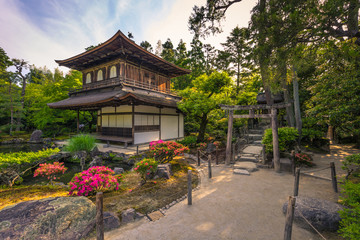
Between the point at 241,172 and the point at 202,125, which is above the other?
the point at 202,125

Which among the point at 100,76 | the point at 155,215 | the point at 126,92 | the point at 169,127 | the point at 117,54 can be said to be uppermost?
the point at 117,54

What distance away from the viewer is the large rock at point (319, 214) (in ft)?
9.66

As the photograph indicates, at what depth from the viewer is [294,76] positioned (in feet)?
28.6

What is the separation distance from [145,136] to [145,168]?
23.3 feet

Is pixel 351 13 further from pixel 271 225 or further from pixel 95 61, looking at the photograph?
pixel 95 61

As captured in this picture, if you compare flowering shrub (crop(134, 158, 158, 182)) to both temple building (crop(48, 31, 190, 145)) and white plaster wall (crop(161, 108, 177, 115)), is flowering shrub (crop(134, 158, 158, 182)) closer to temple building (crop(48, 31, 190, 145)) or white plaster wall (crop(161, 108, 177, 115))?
temple building (crop(48, 31, 190, 145))

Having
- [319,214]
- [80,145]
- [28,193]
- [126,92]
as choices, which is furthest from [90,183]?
[126,92]

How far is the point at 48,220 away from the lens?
2.70 meters

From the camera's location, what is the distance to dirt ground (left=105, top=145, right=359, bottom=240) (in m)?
2.92

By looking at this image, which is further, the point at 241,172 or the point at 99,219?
the point at 241,172

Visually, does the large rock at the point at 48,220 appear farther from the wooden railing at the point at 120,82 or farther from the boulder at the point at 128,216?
the wooden railing at the point at 120,82

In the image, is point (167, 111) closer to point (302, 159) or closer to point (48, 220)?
point (302, 159)

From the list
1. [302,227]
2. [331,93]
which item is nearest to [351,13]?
[331,93]

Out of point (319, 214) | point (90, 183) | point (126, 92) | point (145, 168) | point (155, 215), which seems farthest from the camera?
point (126, 92)
